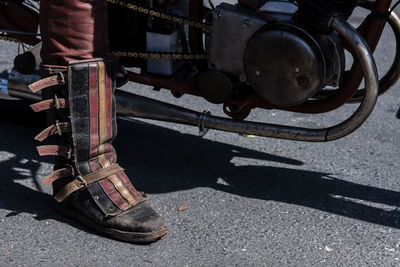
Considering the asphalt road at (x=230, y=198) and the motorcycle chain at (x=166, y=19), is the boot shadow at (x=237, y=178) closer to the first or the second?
the asphalt road at (x=230, y=198)

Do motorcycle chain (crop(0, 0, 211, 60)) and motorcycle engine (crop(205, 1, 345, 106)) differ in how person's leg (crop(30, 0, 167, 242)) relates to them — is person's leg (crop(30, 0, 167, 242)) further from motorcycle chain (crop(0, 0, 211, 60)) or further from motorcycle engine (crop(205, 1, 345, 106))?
motorcycle engine (crop(205, 1, 345, 106))

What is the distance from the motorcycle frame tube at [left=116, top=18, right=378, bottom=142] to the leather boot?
277 millimetres

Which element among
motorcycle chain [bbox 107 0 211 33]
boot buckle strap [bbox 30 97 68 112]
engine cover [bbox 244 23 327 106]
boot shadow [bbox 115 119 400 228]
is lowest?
boot shadow [bbox 115 119 400 228]

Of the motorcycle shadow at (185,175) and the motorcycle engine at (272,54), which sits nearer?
the motorcycle engine at (272,54)

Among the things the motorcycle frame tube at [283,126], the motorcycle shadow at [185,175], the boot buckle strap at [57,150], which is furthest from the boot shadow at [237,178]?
the boot buckle strap at [57,150]

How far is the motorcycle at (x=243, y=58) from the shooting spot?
7.13ft

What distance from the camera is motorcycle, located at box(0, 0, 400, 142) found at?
85.6 inches

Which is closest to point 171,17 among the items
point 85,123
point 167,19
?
point 167,19

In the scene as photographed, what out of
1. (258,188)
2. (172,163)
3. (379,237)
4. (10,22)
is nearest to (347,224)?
(379,237)

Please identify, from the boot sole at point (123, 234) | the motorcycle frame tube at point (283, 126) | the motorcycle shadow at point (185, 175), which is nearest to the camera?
the motorcycle frame tube at point (283, 126)

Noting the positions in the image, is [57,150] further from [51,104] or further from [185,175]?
[185,175]

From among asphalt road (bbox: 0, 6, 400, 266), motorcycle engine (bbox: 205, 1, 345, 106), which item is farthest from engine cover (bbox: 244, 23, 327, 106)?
asphalt road (bbox: 0, 6, 400, 266)

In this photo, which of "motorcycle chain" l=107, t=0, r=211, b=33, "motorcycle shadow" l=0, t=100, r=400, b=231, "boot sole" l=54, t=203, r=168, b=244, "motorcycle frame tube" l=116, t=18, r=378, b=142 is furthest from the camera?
"motorcycle shadow" l=0, t=100, r=400, b=231

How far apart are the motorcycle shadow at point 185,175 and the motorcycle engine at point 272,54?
0.42 metres
